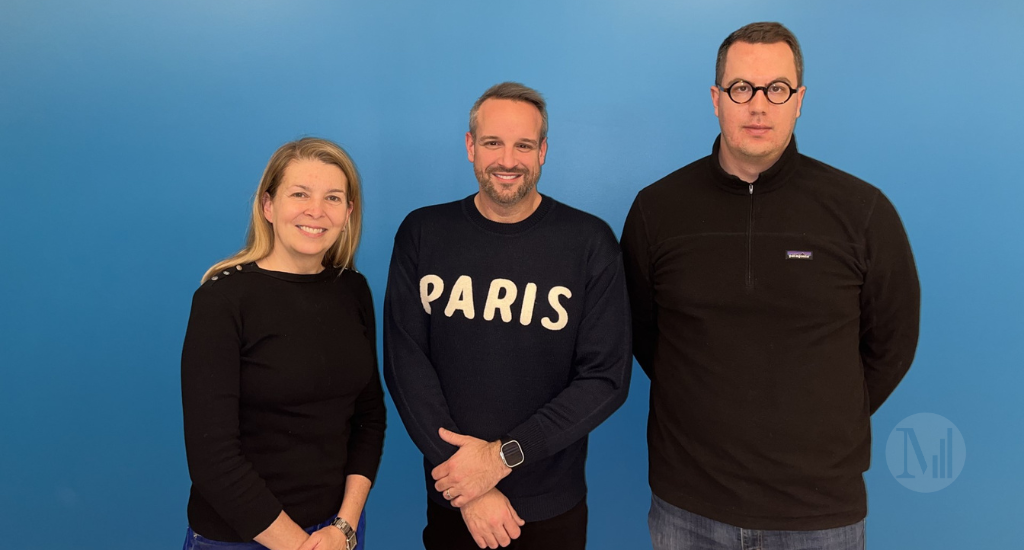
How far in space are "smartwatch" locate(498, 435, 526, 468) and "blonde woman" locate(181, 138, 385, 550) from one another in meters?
0.35

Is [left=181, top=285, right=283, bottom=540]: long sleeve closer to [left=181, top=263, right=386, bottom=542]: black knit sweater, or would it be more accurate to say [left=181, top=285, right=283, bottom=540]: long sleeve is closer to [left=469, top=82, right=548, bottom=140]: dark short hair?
[left=181, top=263, right=386, bottom=542]: black knit sweater

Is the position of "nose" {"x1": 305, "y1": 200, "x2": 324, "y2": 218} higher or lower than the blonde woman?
higher

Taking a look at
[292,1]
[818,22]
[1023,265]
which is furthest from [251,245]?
[1023,265]

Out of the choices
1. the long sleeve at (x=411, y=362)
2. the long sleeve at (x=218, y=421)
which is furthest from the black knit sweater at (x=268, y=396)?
the long sleeve at (x=411, y=362)

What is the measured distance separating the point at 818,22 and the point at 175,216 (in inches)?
91.0

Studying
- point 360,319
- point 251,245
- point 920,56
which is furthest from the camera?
point 920,56

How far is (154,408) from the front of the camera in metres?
2.36

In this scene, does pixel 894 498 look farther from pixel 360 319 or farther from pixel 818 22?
pixel 360 319

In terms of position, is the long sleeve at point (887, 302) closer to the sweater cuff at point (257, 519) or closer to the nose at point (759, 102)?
the nose at point (759, 102)

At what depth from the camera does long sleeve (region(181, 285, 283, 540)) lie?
4.47ft

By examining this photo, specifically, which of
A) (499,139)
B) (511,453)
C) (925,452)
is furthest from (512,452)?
(925,452)

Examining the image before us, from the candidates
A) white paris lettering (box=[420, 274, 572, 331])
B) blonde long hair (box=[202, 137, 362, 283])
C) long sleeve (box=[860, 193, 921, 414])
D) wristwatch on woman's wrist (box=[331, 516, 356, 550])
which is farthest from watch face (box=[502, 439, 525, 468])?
long sleeve (box=[860, 193, 921, 414])

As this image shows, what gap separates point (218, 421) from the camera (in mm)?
1362

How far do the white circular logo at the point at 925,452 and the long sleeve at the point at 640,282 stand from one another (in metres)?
1.09
